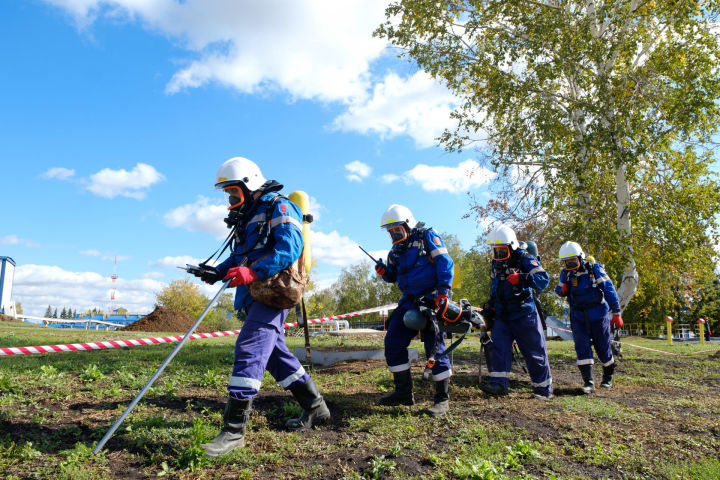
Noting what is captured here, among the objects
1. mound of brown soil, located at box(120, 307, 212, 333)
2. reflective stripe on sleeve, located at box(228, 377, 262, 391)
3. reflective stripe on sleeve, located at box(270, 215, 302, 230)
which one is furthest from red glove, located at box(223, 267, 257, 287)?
mound of brown soil, located at box(120, 307, 212, 333)

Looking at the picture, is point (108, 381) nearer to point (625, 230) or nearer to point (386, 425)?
point (386, 425)

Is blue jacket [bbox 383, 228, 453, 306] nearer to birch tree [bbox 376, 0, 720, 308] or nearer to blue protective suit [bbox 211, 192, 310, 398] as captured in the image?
blue protective suit [bbox 211, 192, 310, 398]

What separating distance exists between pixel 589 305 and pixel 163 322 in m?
23.5

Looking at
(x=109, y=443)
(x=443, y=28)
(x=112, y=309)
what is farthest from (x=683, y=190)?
(x=112, y=309)

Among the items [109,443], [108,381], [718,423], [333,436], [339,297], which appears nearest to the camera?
[109,443]

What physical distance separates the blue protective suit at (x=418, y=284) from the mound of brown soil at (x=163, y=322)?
21.7m

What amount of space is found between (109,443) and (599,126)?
42.2 ft

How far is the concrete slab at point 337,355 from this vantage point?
29.0 ft

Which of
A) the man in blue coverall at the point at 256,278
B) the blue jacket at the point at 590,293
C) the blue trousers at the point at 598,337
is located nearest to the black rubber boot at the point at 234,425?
the man in blue coverall at the point at 256,278

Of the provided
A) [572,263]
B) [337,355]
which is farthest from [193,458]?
[572,263]

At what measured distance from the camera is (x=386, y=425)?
4.63m

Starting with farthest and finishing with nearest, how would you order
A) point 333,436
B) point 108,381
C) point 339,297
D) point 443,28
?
1. point 339,297
2. point 443,28
3. point 108,381
4. point 333,436

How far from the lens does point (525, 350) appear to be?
6.57 m

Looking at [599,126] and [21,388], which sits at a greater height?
[599,126]
